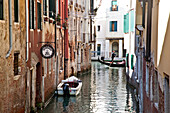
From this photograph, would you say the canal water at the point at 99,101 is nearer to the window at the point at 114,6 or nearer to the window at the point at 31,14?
the window at the point at 31,14

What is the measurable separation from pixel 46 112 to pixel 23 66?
3.60m

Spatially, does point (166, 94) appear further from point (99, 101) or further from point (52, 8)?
point (52, 8)

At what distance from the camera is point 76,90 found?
20969 millimetres

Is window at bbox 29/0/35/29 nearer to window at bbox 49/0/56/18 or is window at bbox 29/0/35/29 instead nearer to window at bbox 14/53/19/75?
window at bbox 14/53/19/75

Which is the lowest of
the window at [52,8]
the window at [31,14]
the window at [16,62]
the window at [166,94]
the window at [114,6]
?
the window at [166,94]

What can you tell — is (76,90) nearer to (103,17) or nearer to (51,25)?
(51,25)

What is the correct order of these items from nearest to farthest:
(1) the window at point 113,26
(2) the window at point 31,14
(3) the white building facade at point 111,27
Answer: (2) the window at point 31,14 < (3) the white building facade at point 111,27 < (1) the window at point 113,26

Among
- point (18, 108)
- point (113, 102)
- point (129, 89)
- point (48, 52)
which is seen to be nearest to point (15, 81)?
point (18, 108)

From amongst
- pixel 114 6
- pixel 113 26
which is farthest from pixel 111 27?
pixel 114 6

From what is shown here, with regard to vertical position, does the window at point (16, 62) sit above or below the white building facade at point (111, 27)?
below

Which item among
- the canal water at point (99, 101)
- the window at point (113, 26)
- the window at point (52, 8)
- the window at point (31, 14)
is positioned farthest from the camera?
the window at point (113, 26)

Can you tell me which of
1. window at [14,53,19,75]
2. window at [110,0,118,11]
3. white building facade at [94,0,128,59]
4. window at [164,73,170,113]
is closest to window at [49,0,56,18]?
window at [14,53,19,75]

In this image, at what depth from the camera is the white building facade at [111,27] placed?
175ft

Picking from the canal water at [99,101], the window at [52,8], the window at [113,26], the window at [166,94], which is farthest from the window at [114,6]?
the window at [166,94]
